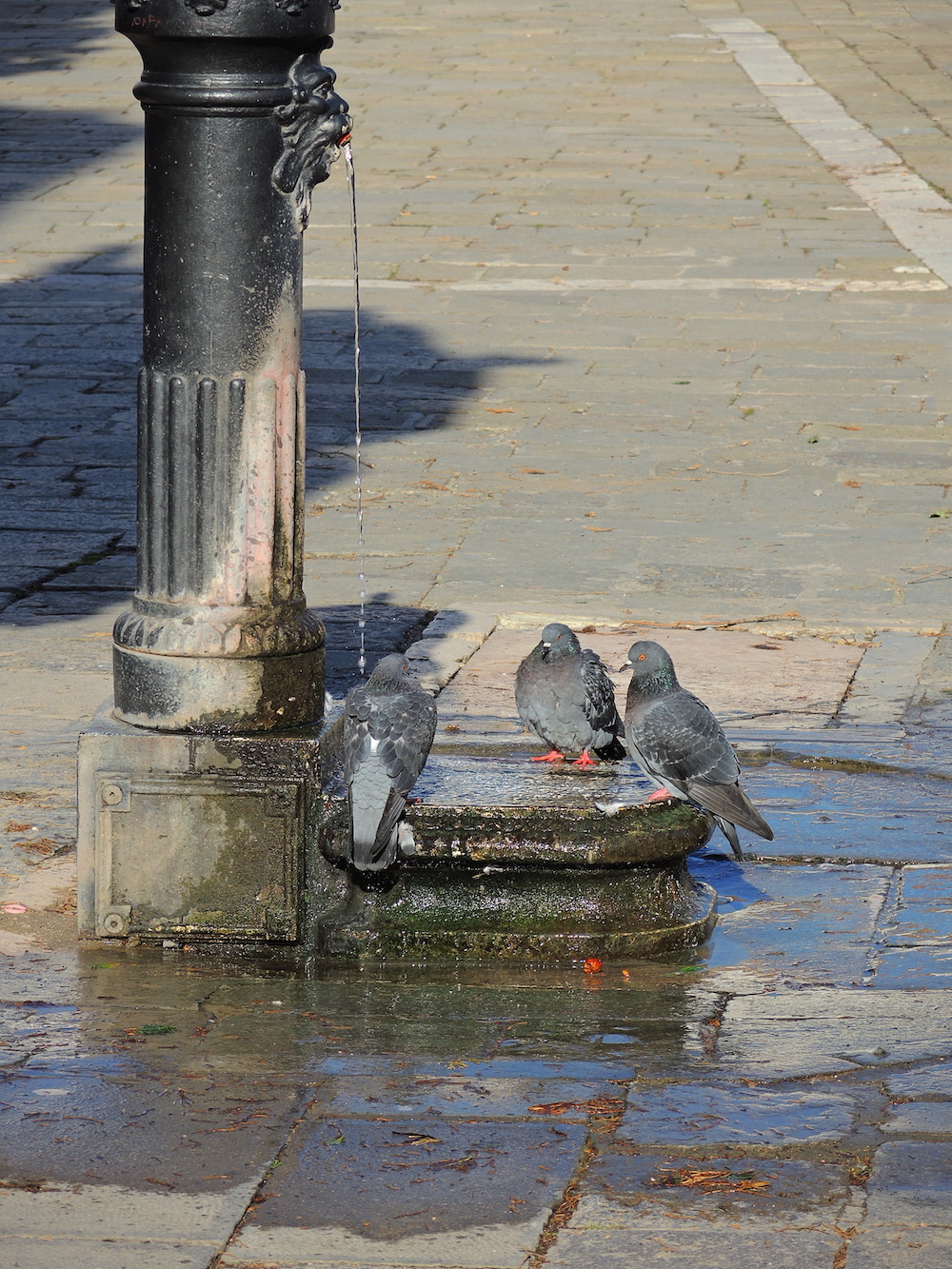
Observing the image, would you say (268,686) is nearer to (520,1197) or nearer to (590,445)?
(520,1197)

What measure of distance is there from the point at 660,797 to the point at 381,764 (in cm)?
74

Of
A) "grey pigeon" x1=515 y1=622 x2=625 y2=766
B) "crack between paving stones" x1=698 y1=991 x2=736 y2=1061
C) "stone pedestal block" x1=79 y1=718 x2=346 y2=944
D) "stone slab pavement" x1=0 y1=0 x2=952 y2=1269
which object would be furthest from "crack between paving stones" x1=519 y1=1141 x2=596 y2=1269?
"grey pigeon" x1=515 y1=622 x2=625 y2=766

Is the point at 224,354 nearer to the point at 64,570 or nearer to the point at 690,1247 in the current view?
the point at 690,1247

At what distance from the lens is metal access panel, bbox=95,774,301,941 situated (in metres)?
4.71

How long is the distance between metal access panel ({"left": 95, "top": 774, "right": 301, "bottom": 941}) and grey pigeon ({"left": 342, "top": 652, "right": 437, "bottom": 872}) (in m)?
0.20

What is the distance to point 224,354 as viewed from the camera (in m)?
4.58

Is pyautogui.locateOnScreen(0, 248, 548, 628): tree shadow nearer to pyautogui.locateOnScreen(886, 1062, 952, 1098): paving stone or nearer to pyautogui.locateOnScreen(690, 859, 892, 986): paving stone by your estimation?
pyautogui.locateOnScreen(690, 859, 892, 986): paving stone

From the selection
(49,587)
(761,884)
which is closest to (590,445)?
(49,587)

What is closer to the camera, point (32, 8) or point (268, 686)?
point (268, 686)

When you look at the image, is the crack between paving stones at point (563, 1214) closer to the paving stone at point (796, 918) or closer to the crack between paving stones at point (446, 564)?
the paving stone at point (796, 918)

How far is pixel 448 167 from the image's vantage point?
18.2m

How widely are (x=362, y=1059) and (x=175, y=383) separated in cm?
161

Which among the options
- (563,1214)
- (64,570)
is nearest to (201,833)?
(563,1214)

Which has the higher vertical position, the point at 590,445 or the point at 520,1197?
the point at 520,1197
